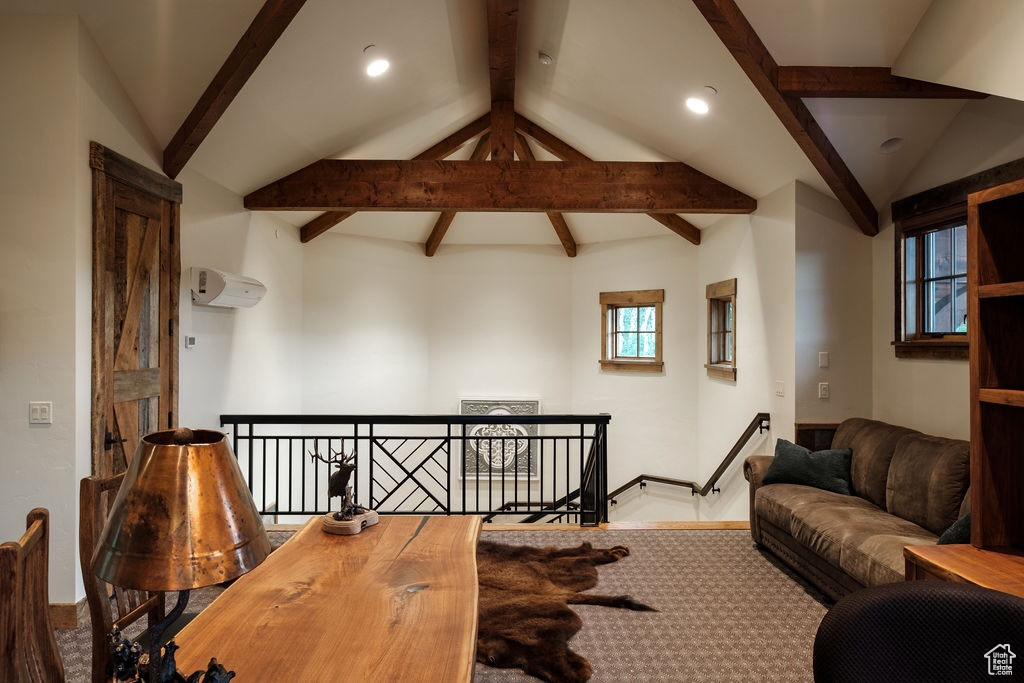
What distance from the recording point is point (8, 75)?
3.08 meters

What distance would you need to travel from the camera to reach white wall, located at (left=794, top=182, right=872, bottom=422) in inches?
187

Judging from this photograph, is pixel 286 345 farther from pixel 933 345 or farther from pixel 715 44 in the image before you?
pixel 933 345

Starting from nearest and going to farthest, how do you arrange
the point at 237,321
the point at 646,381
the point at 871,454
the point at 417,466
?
1. the point at 871,454
2. the point at 237,321
3. the point at 417,466
4. the point at 646,381

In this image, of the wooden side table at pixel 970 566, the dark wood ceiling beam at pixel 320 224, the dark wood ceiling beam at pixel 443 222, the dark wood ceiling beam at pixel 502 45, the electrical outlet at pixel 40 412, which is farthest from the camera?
the dark wood ceiling beam at pixel 320 224

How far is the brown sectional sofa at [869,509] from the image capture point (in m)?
3.16

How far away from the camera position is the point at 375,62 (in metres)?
4.27

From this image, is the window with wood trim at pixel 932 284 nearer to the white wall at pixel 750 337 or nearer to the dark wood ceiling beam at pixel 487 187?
the white wall at pixel 750 337

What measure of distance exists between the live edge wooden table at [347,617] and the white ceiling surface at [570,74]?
277 cm

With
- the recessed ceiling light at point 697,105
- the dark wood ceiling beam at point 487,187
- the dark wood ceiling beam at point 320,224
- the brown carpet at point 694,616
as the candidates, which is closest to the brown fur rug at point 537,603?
the brown carpet at point 694,616

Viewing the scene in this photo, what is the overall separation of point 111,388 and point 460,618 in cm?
272

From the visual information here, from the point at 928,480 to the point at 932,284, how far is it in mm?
1412

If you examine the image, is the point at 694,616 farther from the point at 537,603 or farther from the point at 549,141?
the point at 549,141

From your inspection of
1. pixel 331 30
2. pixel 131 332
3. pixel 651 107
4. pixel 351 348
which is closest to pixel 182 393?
pixel 131 332

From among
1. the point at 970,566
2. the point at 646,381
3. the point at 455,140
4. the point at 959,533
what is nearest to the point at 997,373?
the point at 970,566
